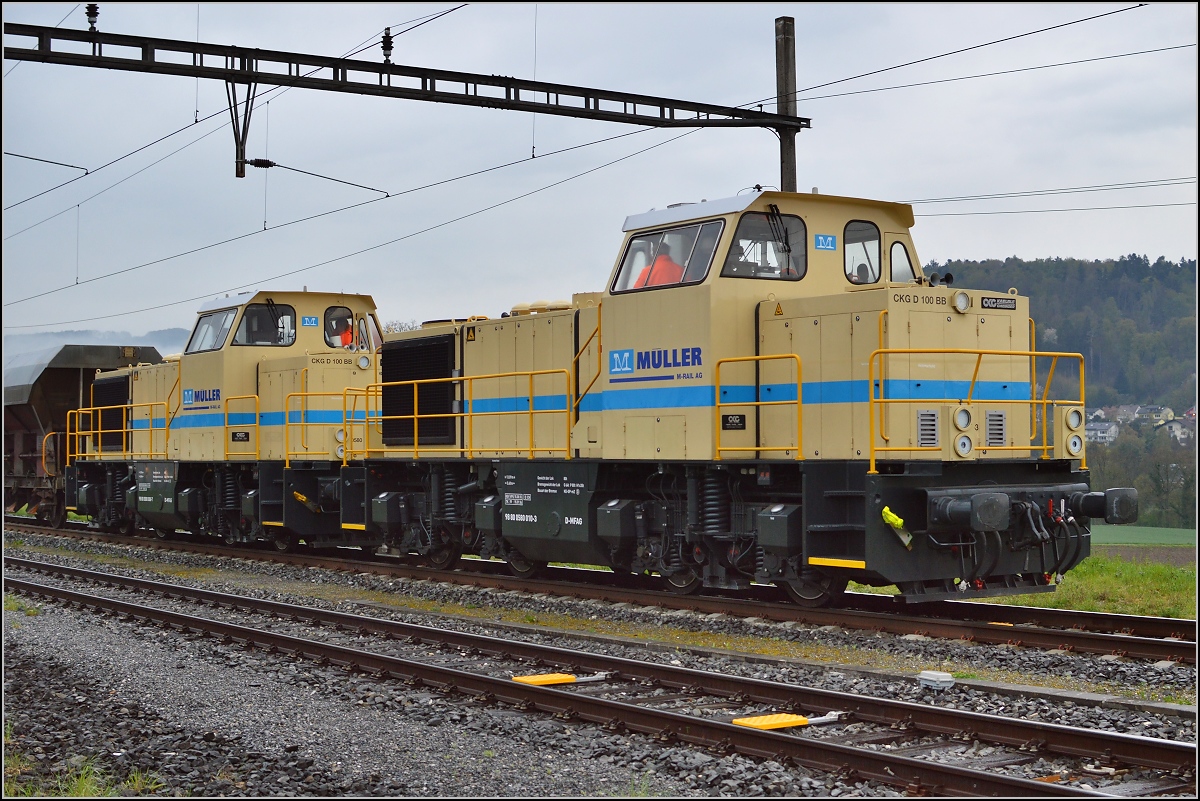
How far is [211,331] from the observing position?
794 inches

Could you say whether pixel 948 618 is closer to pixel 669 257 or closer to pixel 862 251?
pixel 862 251

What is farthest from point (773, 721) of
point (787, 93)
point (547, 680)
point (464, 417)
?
point (787, 93)

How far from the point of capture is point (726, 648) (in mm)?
9648

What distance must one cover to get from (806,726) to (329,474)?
12022 mm

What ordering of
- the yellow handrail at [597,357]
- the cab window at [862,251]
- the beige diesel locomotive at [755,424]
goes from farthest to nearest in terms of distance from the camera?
1. the yellow handrail at [597,357]
2. the cab window at [862,251]
3. the beige diesel locomotive at [755,424]

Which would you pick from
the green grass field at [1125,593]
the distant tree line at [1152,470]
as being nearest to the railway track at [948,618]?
the green grass field at [1125,593]

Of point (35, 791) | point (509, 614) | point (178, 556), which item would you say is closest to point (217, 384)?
point (178, 556)

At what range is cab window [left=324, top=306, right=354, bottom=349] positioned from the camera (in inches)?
782

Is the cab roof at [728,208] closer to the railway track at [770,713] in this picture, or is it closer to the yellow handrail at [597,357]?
the yellow handrail at [597,357]

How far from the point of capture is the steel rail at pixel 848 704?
6082mm

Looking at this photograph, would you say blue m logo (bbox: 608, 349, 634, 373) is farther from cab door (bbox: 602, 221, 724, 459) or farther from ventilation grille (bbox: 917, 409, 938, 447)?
ventilation grille (bbox: 917, 409, 938, 447)

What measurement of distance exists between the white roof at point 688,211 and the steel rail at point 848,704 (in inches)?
177

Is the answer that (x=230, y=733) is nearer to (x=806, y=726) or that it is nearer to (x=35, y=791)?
(x=35, y=791)

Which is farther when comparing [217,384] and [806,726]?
[217,384]
